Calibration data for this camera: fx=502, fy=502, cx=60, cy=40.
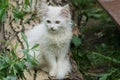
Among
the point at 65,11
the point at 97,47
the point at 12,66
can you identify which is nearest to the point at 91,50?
the point at 97,47

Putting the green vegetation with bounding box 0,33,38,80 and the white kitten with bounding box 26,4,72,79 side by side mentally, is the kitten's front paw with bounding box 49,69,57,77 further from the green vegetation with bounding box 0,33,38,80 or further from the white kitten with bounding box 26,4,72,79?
the green vegetation with bounding box 0,33,38,80

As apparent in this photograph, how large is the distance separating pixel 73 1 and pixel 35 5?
3.71 ft

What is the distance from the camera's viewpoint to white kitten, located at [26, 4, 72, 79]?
4562 mm

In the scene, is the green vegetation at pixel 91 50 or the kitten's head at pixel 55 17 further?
the kitten's head at pixel 55 17

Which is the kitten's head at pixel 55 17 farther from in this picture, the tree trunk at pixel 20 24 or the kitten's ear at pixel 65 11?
the tree trunk at pixel 20 24

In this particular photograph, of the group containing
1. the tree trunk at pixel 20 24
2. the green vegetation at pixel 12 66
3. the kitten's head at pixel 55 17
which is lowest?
the green vegetation at pixel 12 66

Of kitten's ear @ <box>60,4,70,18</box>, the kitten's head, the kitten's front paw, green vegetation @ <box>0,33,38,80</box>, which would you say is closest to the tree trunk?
the kitten's front paw

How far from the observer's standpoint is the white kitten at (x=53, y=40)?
4562 mm

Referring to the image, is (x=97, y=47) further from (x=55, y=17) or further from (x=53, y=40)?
(x=55, y=17)

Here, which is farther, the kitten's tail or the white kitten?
the kitten's tail

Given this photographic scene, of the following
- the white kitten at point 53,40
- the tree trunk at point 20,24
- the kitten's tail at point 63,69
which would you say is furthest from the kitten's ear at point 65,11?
the tree trunk at point 20,24

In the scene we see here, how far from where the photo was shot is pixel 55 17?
4.53m

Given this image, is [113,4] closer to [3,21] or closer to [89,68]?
[89,68]

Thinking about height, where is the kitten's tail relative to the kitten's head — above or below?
below
